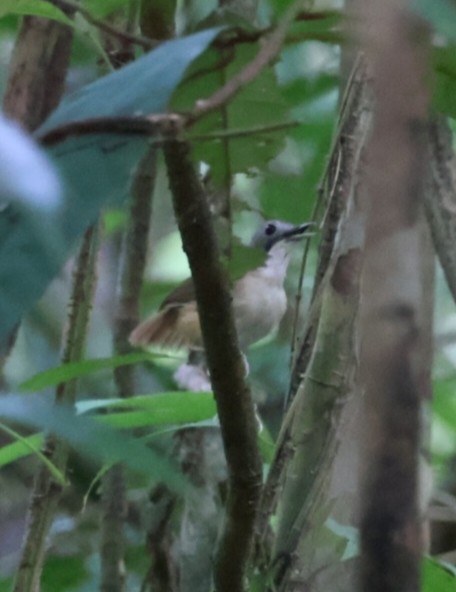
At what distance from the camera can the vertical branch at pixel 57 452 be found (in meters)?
1.18

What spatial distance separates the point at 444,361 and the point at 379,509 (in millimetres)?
1762

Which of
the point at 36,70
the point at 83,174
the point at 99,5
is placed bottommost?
the point at 83,174

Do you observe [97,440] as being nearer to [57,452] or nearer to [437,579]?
[437,579]

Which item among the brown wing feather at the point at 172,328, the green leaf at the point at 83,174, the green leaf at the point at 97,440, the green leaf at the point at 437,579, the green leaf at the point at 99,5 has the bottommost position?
the green leaf at the point at 437,579

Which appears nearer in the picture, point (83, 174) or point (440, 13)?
point (440, 13)

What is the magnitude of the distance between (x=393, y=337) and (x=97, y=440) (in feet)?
0.47

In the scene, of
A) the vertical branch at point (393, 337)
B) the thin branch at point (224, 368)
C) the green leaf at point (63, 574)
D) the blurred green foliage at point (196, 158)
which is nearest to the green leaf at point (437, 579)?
the blurred green foliage at point (196, 158)

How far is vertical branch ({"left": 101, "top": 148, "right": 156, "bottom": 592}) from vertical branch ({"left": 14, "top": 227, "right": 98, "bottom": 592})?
0.69 ft

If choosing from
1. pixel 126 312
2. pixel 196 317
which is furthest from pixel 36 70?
pixel 196 317

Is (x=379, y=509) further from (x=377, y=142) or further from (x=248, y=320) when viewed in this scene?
(x=248, y=320)

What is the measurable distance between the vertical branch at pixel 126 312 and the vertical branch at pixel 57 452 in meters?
0.21

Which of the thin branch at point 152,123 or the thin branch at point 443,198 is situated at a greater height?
the thin branch at point 443,198

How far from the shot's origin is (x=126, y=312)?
1.85 metres

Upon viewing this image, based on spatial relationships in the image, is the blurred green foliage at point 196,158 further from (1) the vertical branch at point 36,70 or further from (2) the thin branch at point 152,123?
(1) the vertical branch at point 36,70
